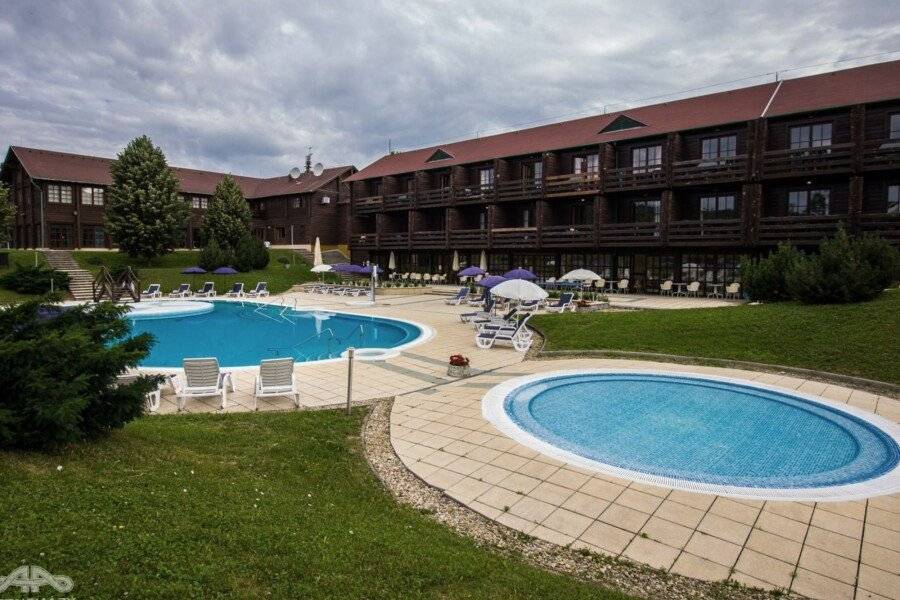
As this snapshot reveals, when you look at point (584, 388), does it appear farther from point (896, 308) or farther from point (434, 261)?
point (434, 261)

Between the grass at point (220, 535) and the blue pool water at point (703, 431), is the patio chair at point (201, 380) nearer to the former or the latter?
the grass at point (220, 535)

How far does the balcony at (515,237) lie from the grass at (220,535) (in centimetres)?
2868

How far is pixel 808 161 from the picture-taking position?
23.7 m

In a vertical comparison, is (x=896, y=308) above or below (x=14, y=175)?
below

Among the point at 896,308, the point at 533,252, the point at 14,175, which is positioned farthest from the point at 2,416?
the point at 14,175

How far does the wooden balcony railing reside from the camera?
30359 millimetres

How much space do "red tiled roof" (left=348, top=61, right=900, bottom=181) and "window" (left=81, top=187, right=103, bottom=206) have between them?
25911mm

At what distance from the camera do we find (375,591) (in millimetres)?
3545

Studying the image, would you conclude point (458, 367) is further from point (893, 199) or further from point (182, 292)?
point (182, 292)

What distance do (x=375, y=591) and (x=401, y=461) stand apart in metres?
3.17

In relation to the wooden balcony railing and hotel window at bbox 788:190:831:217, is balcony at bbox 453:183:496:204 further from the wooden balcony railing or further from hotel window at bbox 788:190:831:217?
hotel window at bbox 788:190:831:217

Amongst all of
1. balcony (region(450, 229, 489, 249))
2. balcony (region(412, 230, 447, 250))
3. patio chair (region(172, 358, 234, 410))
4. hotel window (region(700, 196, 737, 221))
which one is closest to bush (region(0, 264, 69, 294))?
balcony (region(412, 230, 447, 250))

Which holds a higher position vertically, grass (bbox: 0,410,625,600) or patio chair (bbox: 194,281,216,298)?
patio chair (bbox: 194,281,216,298)

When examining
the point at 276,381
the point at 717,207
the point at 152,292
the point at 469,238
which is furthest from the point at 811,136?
the point at 152,292
